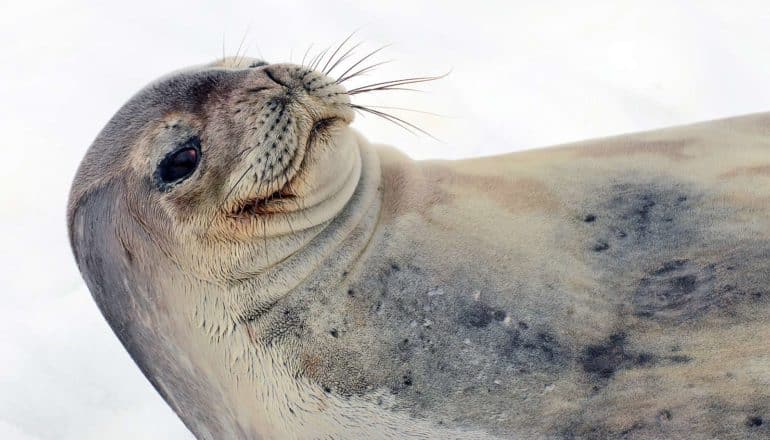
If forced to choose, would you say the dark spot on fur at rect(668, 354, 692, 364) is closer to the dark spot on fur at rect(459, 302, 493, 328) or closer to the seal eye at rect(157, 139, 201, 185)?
the dark spot on fur at rect(459, 302, 493, 328)

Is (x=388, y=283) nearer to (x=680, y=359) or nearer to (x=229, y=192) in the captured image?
(x=229, y=192)

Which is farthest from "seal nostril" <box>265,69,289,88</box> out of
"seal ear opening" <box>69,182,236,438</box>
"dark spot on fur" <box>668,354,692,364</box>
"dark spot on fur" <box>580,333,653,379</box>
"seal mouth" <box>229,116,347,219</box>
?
"dark spot on fur" <box>668,354,692,364</box>

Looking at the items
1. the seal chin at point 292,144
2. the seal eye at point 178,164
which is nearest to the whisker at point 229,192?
the seal chin at point 292,144

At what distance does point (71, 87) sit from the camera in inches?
222

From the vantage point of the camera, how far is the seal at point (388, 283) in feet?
7.22

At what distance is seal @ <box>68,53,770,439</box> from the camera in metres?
2.20

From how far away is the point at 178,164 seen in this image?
237cm

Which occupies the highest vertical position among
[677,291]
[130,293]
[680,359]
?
[130,293]

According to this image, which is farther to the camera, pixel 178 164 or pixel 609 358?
pixel 178 164

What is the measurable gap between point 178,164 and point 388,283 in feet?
2.12

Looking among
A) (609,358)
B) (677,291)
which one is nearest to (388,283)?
(609,358)

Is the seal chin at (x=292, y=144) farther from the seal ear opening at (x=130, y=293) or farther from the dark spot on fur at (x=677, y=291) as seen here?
the dark spot on fur at (x=677, y=291)

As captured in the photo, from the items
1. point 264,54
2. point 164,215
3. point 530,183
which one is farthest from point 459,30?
point 164,215

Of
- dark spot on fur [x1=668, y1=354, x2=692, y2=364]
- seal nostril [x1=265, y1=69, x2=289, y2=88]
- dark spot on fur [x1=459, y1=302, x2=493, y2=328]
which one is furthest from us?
seal nostril [x1=265, y1=69, x2=289, y2=88]
